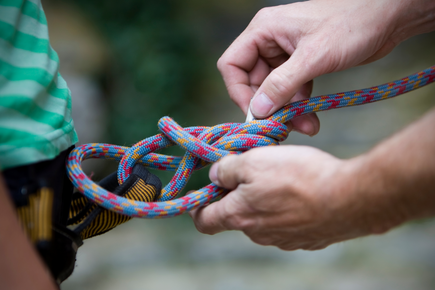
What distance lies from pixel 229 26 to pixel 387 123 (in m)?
1.17

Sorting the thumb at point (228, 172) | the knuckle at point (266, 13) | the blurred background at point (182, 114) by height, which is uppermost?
the knuckle at point (266, 13)

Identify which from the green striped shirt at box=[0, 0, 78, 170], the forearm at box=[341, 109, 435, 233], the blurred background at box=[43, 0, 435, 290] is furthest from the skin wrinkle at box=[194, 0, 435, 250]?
the blurred background at box=[43, 0, 435, 290]

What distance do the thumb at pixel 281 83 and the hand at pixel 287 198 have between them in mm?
137

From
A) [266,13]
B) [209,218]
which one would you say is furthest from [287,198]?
[266,13]

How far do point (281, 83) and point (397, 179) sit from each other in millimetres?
274

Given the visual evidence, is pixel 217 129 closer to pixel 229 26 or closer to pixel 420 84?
pixel 420 84

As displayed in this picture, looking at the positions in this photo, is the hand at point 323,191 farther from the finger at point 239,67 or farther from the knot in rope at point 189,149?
the finger at point 239,67

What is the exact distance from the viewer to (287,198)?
419 mm

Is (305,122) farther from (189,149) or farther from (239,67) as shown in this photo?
(189,149)

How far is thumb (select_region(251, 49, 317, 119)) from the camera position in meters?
0.53

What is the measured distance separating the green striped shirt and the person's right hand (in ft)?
1.19

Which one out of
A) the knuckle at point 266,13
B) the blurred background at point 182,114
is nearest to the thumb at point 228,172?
the knuckle at point 266,13

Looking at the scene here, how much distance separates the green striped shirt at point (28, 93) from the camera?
0.36 m

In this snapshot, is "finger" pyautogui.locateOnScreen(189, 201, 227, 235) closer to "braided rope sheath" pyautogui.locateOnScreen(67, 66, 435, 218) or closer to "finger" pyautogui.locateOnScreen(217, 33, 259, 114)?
"braided rope sheath" pyautogui.locateOnScreen(67, 66, 435, 218)
